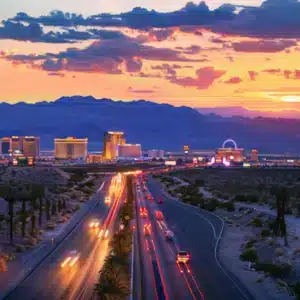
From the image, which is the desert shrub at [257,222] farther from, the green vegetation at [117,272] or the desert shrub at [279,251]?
the desert shrub at [279,251]

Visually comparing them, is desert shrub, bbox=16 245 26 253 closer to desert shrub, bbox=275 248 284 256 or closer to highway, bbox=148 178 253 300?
highway, bbox=148 178 253 300

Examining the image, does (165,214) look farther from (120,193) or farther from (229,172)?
(229,172)

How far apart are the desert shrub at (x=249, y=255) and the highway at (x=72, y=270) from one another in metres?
7.52

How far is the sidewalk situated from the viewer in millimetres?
33656

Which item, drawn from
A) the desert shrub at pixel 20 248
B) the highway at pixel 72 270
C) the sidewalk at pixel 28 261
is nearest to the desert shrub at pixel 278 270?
the highway at pixel 72 270

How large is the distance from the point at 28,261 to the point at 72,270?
4011mm

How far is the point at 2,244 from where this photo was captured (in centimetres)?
4422

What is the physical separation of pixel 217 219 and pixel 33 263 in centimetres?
2437

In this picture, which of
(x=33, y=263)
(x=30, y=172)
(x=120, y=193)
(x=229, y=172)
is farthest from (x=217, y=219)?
(x=229, y=172)

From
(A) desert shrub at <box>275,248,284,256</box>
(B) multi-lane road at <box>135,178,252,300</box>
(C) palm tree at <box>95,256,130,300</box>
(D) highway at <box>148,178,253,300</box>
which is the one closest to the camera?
(C) palm tree at <box>95,256,130,300</box>

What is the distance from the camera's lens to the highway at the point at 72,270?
3136 centimetres

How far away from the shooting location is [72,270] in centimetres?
3706

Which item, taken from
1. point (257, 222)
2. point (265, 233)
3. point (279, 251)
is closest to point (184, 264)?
point (279, 251)

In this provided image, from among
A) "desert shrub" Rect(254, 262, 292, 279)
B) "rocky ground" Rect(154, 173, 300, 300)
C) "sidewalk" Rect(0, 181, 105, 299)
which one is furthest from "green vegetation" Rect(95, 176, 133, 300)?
"desert shrub" Rect(254, 262, 292, 279)
